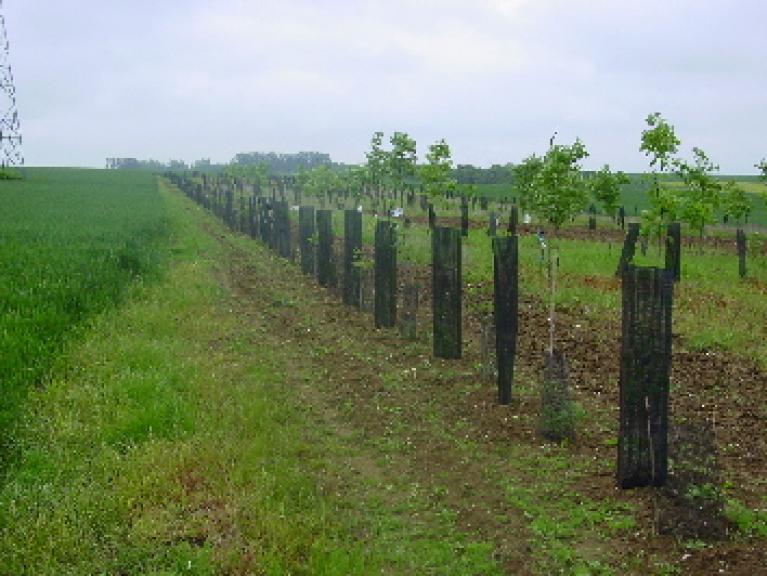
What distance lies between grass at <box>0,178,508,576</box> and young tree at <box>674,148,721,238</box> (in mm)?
14704

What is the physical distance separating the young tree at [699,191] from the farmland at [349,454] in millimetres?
7480

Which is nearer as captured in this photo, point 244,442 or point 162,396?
point 244,442

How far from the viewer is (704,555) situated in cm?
549

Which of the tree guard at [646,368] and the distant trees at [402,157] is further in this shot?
the distant trees at [402,157]

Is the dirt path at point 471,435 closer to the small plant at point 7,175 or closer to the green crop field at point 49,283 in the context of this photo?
the green crop field at point 49,283

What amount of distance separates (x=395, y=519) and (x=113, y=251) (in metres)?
14.3

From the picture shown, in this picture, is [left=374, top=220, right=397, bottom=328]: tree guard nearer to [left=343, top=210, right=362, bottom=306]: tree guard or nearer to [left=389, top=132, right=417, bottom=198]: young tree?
[left=343, top=210, right=362, bottom=306]: tree guard

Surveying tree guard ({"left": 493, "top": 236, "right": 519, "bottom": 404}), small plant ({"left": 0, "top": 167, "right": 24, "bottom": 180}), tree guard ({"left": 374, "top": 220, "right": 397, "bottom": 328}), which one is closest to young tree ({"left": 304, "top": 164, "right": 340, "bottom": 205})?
small plant ({"left": 0, "top": 167, "right": 24, "bottom": 180})

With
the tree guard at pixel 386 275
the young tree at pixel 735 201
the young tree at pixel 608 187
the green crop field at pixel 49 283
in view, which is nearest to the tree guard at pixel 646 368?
the green crop field at pixel 49 283

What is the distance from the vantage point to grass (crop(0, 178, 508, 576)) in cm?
560

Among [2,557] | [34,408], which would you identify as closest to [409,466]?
[2,557]

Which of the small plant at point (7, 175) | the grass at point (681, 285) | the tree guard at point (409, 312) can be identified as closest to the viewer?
the tree guard at point (409, 312)

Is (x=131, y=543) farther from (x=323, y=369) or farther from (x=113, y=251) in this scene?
(x=113, y=251)

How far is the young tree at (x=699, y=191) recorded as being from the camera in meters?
21.4
